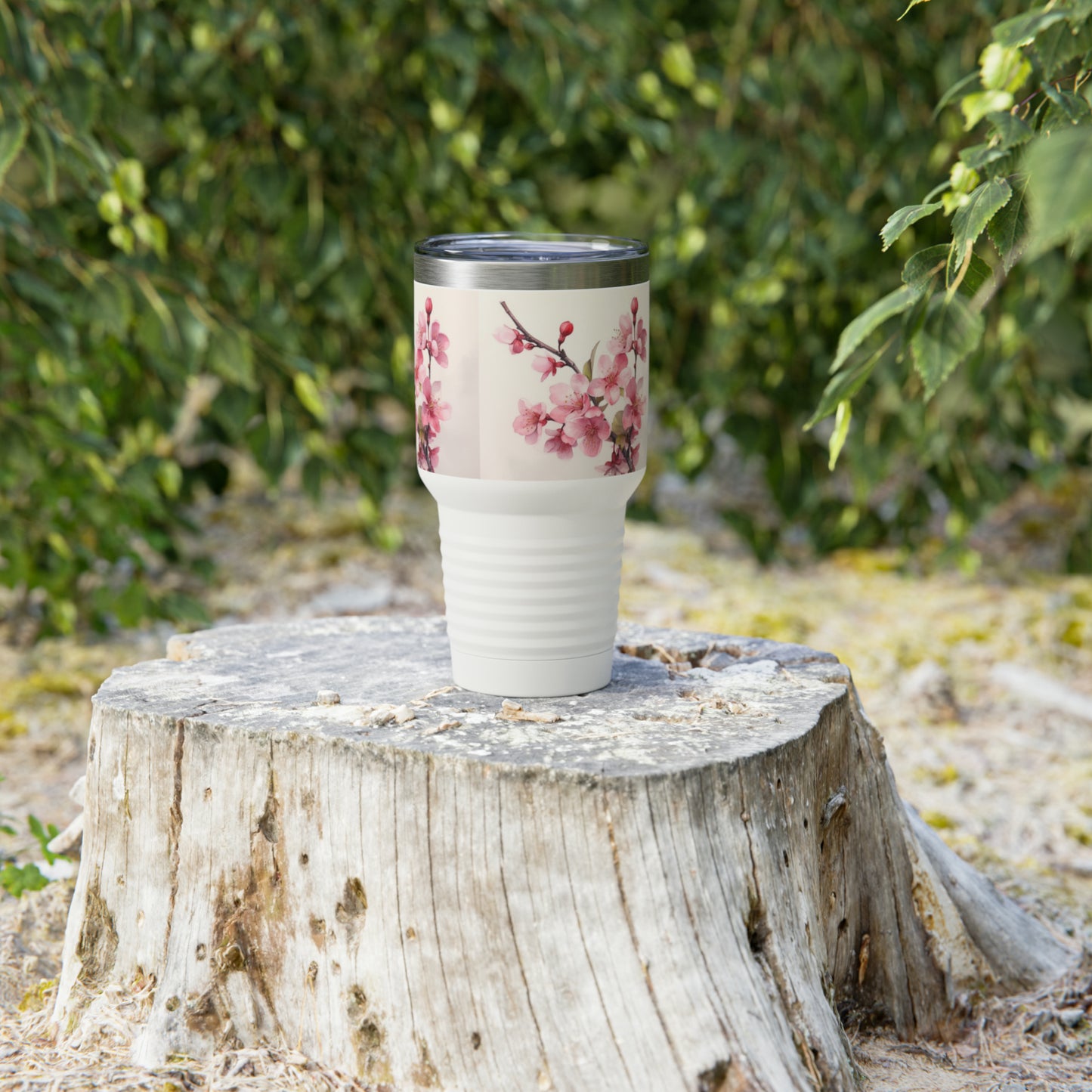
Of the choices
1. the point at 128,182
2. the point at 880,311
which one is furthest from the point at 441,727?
the point at 128,182

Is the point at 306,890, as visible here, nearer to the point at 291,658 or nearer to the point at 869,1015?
the point at 291,658

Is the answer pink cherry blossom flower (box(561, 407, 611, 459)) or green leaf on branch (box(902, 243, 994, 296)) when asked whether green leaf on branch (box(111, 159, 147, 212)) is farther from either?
green leaf on branch (box(902, 243, 994, 296))

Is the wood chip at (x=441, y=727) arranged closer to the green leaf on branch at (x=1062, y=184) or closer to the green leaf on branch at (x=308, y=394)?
the green leaf on branch at (x=1062, y=184)

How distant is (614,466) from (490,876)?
410 mm

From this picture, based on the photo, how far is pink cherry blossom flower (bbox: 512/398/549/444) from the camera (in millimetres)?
1305

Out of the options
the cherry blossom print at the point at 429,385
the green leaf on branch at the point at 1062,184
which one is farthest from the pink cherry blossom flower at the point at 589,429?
the green leaf on branch at the point at 1062,184

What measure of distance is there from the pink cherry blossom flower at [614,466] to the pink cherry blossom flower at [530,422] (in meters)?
0.07

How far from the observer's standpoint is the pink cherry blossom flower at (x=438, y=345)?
1.33 metres

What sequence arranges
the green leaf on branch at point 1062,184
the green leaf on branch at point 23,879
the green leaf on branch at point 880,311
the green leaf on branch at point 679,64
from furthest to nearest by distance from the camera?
the green leaf on branch at point 679,64 < the green leaf on branch at point 23,879 < the green leaf on branch at point 880,311 < the green leaf on branch at point 1062,184

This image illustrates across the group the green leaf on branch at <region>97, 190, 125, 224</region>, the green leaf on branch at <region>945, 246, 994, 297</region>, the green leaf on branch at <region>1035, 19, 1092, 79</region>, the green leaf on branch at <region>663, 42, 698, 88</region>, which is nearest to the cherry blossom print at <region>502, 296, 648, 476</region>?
the green leaf on branch at <region>945, 246, 994, 297</region>

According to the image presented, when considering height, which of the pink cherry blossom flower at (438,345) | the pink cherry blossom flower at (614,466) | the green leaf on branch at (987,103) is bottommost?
the pink cherry blossom flower at (614,466)

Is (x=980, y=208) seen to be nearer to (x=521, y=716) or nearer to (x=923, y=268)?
(x=923, y=268)

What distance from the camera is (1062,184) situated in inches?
30.8

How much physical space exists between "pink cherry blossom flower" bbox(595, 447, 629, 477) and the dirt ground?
63 cm
